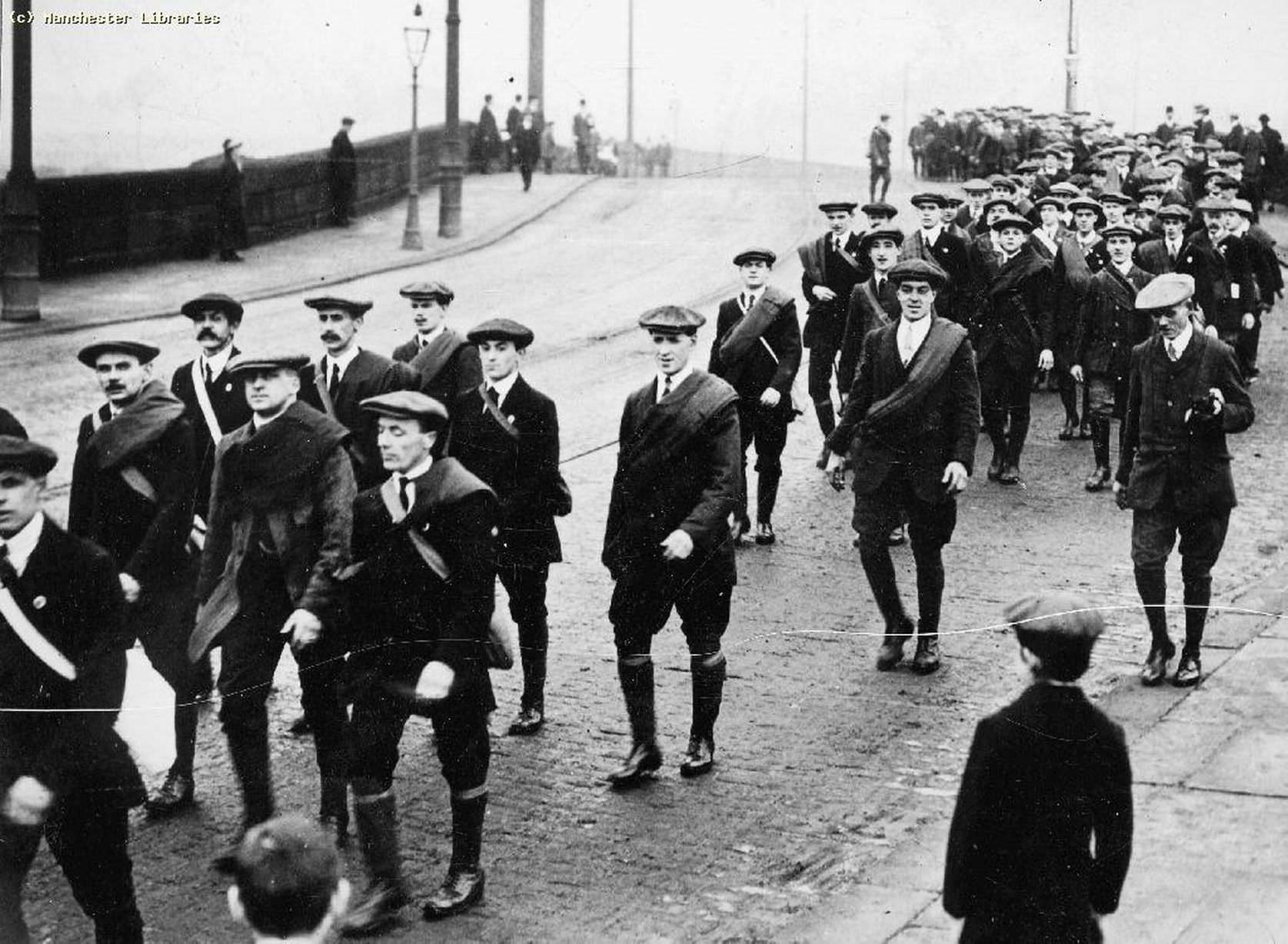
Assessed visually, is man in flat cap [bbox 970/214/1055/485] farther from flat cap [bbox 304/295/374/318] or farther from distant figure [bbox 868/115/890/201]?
distant figure [bbox 868/115/890/201]

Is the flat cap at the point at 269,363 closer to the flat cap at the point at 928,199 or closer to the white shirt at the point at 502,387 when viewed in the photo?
the white shirt at the point at 502,387

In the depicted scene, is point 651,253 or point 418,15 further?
point 651,253

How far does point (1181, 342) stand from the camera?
7973 mm

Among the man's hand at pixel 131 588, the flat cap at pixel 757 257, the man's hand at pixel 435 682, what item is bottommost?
the man's hand at pixel 435 682

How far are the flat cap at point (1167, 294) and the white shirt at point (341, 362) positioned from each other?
11.1 feet

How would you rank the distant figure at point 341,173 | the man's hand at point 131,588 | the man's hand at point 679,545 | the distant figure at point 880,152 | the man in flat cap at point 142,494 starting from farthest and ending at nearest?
the distant figure at point 880,152, the distant figure at point 341,173, the man's hand at point 679,545, the man in flat cap at point 142,494, the man's hand at point 131,588

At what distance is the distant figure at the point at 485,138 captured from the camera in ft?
120

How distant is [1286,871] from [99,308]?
634 inches

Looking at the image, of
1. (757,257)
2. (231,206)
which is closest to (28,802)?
(757,257)

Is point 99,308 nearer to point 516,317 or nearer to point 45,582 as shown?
point 516,317

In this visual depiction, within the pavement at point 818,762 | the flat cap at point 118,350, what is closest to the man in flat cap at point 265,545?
the pavement at point 818,762

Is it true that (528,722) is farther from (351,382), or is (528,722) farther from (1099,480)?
(1099,480)

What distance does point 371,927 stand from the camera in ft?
18.4

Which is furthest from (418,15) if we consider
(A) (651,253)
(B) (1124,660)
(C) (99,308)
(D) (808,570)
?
(B) (1124,660)
